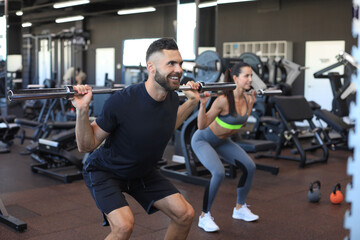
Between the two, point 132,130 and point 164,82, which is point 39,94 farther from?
point 164,82

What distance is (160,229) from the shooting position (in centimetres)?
329

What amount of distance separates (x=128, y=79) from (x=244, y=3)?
378 cm

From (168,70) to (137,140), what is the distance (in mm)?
357

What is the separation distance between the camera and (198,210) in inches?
149

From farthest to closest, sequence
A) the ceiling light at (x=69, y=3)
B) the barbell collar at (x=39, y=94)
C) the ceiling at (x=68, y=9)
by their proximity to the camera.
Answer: the ceiling light at (x=69, y=3), the ceiling at (x=68, y=9), the barbell collar at (x=39, y=94)

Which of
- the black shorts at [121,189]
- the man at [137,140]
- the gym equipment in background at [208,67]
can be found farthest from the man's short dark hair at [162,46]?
the gym equipment in background at [208,67]

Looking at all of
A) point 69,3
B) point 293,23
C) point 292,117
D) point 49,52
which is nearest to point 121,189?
point 292,117

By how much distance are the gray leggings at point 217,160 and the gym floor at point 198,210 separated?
10.4 inches

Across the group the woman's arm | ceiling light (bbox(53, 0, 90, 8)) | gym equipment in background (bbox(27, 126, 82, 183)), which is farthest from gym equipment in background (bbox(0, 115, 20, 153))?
ceiling light (bbox(53, 0, 90, 8))

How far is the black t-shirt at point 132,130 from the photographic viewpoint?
80.7 inches

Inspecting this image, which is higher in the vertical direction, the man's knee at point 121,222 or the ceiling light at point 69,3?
the ceiling light at point 69,3

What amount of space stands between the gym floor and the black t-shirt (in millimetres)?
1149

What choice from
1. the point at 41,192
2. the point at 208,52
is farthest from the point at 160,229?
the point at 208,52

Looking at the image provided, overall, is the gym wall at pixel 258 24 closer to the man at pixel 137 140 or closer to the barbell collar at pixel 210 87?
the barbell collar at pixel 210 87
